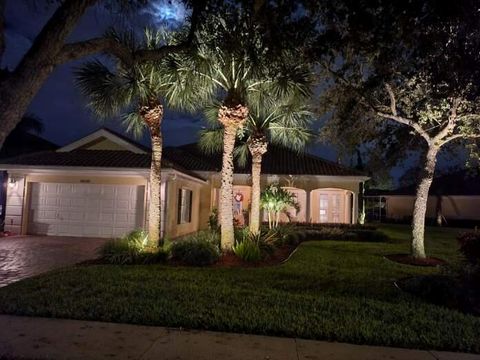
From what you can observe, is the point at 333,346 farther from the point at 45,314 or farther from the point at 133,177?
the point at 133,177

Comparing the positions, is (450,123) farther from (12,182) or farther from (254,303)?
(12,182)

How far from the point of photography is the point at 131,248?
11641 mm

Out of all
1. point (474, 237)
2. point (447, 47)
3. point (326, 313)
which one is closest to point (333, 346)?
point (326, 313)

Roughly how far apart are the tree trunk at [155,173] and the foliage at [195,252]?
2.04 feet

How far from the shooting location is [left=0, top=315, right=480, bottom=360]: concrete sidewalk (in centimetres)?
520

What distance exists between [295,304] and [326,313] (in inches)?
25.5

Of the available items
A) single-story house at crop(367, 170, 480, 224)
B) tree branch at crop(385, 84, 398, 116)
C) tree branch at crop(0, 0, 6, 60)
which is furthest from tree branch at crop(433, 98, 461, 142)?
single-story house at crop(367, 170, 480, 224)

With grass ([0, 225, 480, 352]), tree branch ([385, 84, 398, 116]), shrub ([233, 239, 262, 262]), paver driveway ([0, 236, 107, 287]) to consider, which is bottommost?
grass ([0, 225, 480, 352])

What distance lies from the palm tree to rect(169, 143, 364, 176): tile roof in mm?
9822

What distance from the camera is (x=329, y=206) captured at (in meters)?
25.3

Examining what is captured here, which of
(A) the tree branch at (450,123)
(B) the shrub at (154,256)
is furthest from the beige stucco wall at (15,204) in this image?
(A) the tree branch at (450,123)

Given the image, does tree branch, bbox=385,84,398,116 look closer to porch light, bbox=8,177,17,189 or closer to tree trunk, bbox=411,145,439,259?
tree trunk, bbox=411,145,439,259

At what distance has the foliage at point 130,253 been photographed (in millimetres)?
11230

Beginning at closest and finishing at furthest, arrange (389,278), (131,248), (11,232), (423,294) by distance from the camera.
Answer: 1. (423,294)
2. (389,278)
3. (131,248)
4. (11,232)
